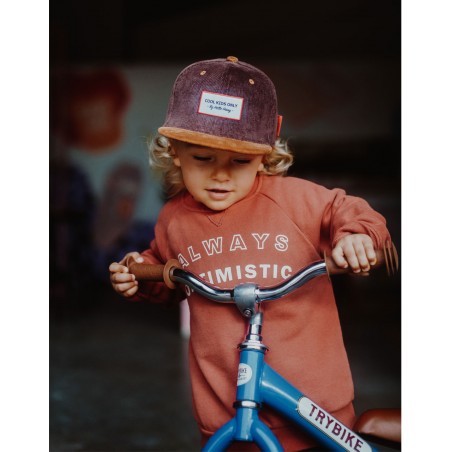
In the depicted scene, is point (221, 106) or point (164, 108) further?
point (164, 108)

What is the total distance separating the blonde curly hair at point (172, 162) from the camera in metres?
1.72

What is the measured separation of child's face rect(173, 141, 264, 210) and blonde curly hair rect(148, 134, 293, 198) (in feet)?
0.16

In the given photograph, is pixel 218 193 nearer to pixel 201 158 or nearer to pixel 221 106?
pixel 201 158

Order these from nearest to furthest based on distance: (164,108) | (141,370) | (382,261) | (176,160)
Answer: (382,261) < (176,160) < (164,108) < (141,370)

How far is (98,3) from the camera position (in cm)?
283

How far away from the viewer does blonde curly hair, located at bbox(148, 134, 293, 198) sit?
1.72 m

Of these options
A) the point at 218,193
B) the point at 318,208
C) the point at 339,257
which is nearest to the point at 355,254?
the point at 339,257

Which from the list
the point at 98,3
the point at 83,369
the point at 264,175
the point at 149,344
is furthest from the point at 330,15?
the point at 149,344

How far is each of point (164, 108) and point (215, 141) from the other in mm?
1171

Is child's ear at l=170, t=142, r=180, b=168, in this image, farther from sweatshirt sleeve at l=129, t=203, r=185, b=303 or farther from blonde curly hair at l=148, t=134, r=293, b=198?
sweatshirt sleeve at l=129, t=203, r=185, b=303

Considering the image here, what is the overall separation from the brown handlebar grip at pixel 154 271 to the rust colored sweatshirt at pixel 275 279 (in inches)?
2.3

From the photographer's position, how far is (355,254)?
4.84ft

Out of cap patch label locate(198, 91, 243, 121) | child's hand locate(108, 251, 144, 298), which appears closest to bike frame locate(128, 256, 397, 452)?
child's hand locate(108, 251, 144, 298)

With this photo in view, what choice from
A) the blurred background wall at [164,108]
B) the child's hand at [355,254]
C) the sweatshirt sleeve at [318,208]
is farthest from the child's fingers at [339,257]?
the blurred background wall at [164,108]
